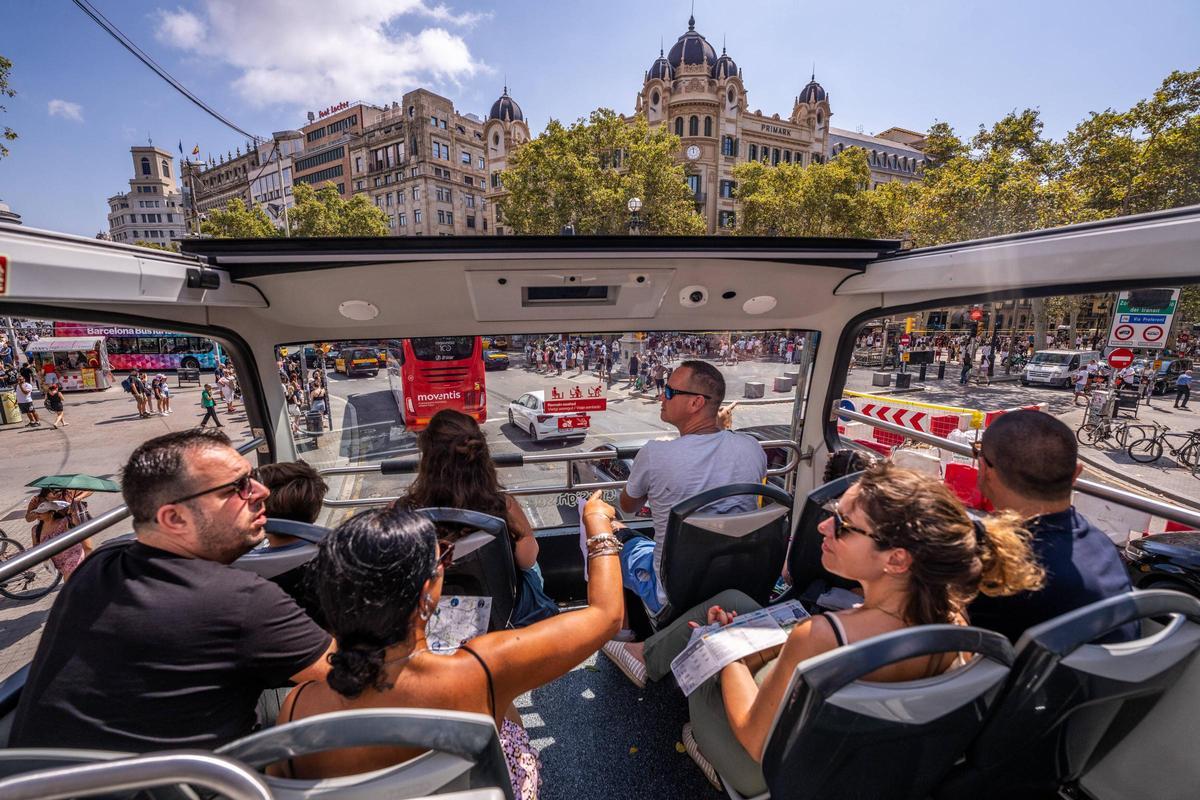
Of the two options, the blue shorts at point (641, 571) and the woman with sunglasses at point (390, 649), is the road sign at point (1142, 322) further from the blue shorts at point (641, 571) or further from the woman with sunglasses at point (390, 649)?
the woman with sunglasses at point (390, 649)

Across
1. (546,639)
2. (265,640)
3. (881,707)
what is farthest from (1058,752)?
(265,640)

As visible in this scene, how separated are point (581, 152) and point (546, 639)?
3008 centimetres

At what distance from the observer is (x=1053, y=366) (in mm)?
19203

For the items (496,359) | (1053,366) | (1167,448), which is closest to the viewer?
(496,359)

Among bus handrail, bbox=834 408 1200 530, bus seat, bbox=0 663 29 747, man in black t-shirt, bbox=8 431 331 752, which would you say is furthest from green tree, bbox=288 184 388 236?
bus handrail, bbox=834 408 1200 530

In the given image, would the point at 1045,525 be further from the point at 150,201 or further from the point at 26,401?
the point at 150,201

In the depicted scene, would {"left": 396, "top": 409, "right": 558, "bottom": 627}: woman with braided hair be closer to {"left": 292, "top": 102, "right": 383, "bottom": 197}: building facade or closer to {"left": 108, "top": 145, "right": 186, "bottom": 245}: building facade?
{"left": 292, "top": 102, "right": 383, "bottom": 197}: building facade

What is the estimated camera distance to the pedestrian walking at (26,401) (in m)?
14.7

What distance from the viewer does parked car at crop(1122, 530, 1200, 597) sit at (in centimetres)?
195

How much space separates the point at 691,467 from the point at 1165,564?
196 cm

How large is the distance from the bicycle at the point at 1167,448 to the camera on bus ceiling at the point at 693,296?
12255 mm

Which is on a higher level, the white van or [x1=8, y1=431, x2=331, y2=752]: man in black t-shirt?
[x1=8, y1=431, x2=331, y2=752]: man in black t-shirt

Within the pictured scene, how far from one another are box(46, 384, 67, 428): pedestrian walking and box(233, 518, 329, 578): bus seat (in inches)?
774

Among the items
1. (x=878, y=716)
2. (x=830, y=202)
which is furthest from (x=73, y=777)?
(x=830, y=202)
